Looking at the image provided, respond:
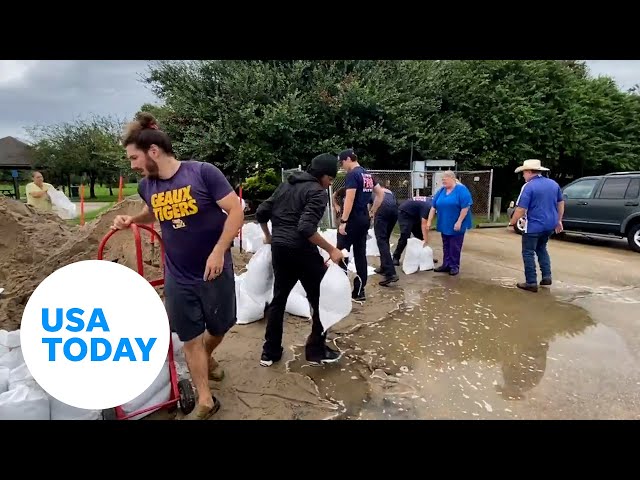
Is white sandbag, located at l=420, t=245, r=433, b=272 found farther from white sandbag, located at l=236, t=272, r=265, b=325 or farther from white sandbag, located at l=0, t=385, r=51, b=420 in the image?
white sandbag, located at l=0, t=385, r=51, b=420

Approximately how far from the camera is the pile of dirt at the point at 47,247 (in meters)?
4.55

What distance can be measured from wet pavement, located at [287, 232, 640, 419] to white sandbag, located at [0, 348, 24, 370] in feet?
6.04

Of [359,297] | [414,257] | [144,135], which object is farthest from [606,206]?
[144,135]

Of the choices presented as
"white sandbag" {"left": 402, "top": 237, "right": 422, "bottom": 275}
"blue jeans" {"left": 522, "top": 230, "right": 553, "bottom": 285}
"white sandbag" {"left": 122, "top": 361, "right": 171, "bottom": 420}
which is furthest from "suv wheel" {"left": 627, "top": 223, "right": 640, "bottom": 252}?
"white sandbag" {"left": 122, "top": 361, "right": 171, "bottom": 420}

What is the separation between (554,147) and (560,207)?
10.5 meters

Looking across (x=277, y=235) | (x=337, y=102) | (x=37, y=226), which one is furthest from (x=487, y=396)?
(x=337, y=102)

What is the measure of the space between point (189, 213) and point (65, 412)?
4.40 feet

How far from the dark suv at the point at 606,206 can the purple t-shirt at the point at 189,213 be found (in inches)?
334

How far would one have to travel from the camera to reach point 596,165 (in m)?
14.8

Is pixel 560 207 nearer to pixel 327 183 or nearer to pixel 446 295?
pixel 446 295

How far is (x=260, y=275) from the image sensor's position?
3416mm

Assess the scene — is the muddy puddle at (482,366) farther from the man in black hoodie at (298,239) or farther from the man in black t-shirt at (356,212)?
the man in black t-shirt at (356,212)

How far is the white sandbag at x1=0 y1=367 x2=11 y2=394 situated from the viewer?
7.57 feet

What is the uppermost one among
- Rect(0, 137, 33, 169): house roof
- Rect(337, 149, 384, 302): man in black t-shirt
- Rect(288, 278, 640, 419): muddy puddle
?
Rect(0, 137, 33, 169): house roof
